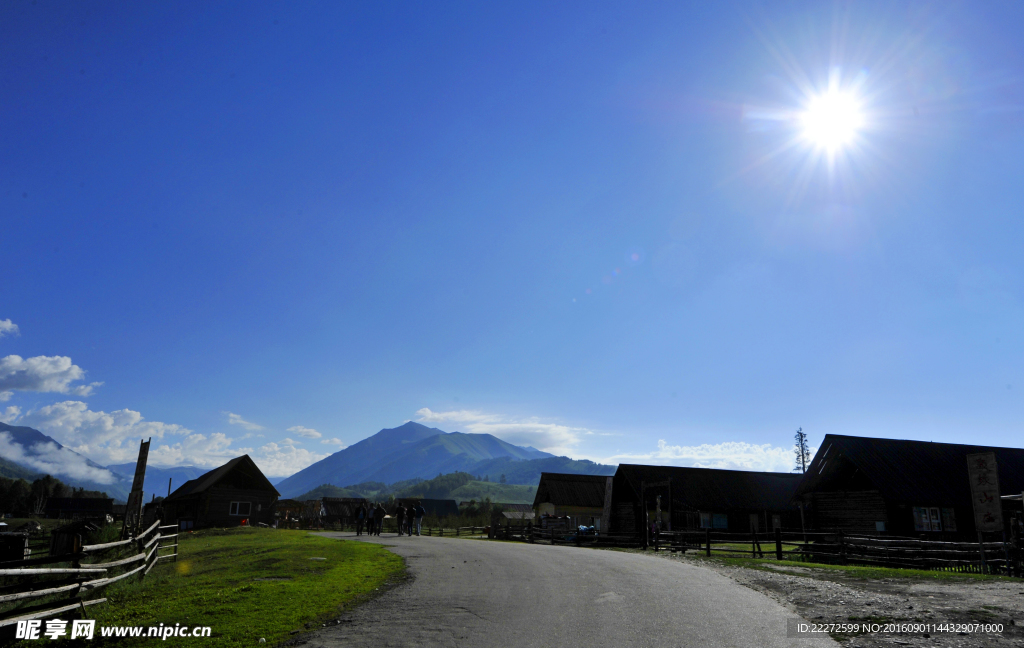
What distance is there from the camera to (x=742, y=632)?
967cm

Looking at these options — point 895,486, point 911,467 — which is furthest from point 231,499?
point 911,467

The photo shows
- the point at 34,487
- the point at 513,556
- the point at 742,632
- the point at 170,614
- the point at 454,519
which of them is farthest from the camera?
the point at 34,487

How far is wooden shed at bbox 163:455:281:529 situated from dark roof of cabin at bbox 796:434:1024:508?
47.2 metres

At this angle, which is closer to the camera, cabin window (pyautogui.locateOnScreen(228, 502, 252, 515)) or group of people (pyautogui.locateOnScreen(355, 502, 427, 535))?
group of people (pyautogui.locateOnScreen(355, 502, 427, 535))

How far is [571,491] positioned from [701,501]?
15.4 meters

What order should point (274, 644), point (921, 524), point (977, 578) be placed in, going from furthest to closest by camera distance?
point (921, 524) → point (977, 578) → point (274, 644)

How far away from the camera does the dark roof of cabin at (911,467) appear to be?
3403 centimetres

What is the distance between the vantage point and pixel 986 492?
848 inches

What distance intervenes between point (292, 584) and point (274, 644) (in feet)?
17.4

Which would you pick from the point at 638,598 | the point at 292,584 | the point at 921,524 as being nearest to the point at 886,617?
the point at 638,598

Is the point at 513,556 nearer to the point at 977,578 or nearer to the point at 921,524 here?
the point at 977,578

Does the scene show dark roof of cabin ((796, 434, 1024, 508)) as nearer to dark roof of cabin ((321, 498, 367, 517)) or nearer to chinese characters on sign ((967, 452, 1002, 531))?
chinese characters on sign ((967, 452, 1002, 531))

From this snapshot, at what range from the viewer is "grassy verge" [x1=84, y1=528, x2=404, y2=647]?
9750 mm

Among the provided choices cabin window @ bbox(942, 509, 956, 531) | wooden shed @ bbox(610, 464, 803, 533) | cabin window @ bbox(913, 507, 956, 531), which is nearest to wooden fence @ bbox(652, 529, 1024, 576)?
cabin window @ bbox(913, 507, 956, 531)
